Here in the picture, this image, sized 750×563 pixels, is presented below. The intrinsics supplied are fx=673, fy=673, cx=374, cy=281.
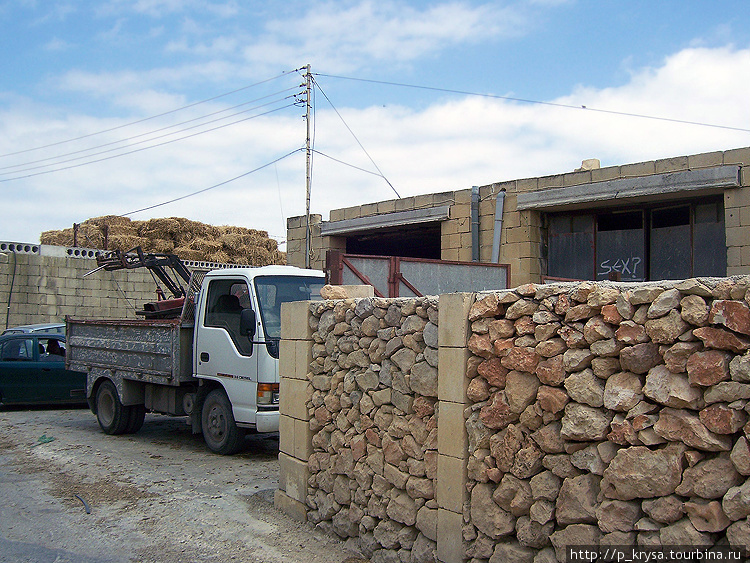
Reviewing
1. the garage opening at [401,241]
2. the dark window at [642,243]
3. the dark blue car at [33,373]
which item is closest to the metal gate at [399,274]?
the dark window at [642,243]

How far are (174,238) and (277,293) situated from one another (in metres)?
16.4

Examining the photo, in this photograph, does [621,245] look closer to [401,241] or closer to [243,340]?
[401,241]

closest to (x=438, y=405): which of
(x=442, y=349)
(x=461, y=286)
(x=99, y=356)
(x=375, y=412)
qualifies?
(x=442, y=349)

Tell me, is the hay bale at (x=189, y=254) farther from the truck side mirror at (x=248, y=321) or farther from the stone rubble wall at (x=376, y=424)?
the stone rubble wall at (x=376, y=424)

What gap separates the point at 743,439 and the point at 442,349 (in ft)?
6.46

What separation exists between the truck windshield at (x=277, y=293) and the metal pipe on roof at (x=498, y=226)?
5.43m

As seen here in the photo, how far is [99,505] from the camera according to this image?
6.64 metres

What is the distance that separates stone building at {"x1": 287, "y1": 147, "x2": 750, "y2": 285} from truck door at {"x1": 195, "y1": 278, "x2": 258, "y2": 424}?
6.34 meters

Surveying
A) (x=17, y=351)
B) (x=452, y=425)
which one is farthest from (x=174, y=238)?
(x=452, y=425)

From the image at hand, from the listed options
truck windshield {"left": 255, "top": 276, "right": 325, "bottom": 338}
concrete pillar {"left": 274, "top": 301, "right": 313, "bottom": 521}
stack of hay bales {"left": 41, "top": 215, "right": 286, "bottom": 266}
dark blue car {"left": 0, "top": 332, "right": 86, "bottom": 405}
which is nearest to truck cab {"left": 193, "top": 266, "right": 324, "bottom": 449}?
truck windshield {"left": 255, "top": 276, "right": 325, "bottom": 338}

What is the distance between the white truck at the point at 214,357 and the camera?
8297mm

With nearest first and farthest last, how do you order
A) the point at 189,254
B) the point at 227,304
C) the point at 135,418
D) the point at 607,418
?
the point at 607,418
the point at 227,304
the point at 135,418
the point at 189,254

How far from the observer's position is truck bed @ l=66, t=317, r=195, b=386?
9.15 m

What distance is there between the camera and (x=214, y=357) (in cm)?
875
